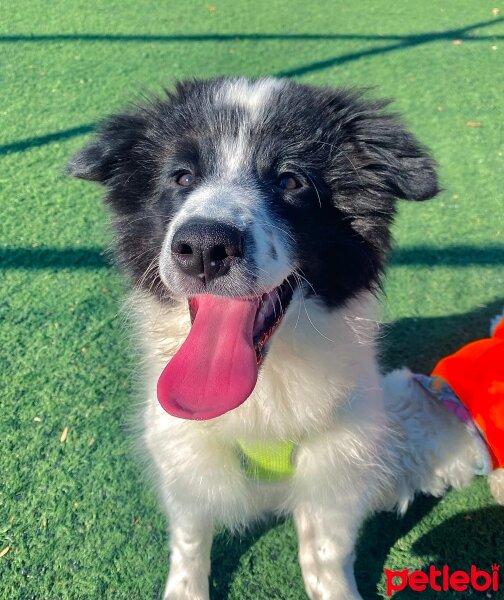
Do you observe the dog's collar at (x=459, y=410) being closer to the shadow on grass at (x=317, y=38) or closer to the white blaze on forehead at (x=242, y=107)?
the white blaze on forehead at (x=242, y=107)

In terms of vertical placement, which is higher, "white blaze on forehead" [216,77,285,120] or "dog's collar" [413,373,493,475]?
"white blaze on forehead" [216,77,285,120]

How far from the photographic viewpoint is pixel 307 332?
5.78ft

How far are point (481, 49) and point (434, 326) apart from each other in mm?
3933

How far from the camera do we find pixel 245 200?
157 cm

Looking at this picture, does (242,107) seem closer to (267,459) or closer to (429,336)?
(267,459)

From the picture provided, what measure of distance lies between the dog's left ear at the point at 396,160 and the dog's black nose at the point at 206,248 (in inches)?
21.9

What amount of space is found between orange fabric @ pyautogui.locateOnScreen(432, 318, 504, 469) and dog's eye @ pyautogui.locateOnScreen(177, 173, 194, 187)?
4.60ft

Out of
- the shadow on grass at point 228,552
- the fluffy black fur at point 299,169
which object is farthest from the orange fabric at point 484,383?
the shadow on grass at point 228,552

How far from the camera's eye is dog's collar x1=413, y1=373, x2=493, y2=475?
7.49 feet

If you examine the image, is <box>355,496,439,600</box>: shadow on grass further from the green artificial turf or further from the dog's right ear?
the dog's right ear

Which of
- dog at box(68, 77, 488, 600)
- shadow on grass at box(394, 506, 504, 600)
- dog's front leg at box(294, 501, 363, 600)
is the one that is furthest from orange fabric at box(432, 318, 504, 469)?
dog's front leg at box(294, 501, 363, 600)

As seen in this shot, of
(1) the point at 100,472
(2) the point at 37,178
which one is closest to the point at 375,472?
(1) the point at 100,472

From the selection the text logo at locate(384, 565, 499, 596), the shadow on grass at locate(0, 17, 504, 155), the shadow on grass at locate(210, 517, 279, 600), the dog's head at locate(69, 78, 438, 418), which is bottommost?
the shadow on grass at locate(210, 517, 279, 600)

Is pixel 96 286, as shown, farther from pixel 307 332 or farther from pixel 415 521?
pixel 415 521
